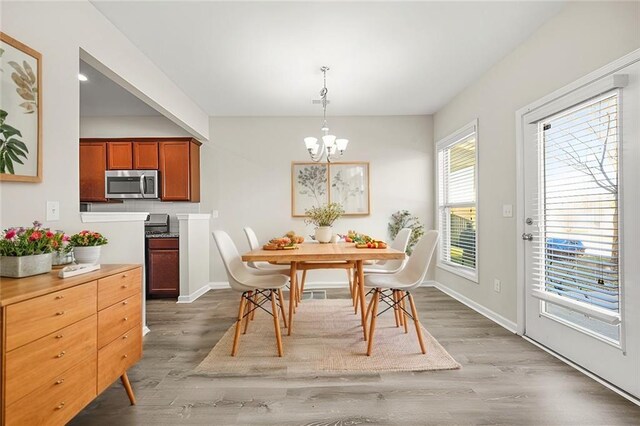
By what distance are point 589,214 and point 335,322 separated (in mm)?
2195

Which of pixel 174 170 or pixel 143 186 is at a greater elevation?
pixel 174 170

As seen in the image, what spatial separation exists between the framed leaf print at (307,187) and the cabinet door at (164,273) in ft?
5.78

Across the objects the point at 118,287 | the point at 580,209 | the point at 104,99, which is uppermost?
the point at 104,99

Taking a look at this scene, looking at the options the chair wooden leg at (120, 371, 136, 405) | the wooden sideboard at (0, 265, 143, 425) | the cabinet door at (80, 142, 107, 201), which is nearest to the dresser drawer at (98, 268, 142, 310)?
the wooden sideboard at (0, 265, 143, 425)

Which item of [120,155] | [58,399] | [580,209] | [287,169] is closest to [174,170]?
[120,155]

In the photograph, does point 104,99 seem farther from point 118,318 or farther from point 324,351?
point 324,351

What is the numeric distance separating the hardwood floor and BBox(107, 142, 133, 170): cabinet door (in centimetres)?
289

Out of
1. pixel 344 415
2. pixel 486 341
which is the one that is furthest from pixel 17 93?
pixel 486 341

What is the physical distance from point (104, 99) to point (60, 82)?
2.35 m

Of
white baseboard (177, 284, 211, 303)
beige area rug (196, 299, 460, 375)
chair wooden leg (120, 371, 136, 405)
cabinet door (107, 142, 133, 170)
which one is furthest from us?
cabinet door (107, 142, 133, 170)

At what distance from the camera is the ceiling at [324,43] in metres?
2.25

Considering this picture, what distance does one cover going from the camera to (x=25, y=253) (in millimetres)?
1395

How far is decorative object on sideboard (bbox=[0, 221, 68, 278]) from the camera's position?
4.48 feet

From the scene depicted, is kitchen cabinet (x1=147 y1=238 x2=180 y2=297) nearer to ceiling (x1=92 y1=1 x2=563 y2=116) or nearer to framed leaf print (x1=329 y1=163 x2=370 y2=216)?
ceiling (x1=92 y1=1 x2=563 y2=116)
